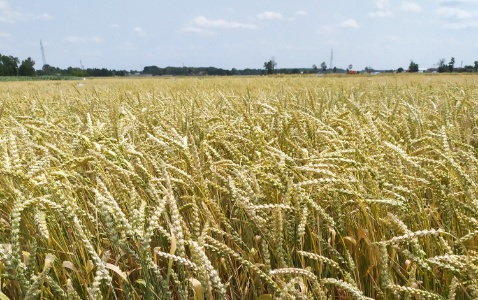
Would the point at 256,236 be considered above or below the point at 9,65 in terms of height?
below

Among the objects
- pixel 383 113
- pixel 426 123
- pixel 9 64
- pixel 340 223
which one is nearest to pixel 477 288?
pixel 340 223

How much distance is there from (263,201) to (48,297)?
0.68m

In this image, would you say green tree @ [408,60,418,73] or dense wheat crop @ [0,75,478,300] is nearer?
dense wheat crop @ [0,75,478,300]

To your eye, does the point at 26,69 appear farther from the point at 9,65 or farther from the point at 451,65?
the point at 451,65

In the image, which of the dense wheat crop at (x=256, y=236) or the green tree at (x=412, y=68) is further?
the green tree at (x=412, y=68)

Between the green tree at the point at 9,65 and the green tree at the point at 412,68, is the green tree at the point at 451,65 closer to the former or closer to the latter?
the green tree at the point at 412,68

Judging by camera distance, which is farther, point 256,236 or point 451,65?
point 451,65

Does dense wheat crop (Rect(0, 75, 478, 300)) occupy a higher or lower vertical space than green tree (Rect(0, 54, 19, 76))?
lower

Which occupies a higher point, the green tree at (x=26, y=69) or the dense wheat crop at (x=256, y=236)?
the green tree at (x=26, y=69)

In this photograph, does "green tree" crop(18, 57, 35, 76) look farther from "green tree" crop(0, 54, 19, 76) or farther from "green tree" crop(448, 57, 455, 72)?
"green tree" crop(448, 57, 455, 72)

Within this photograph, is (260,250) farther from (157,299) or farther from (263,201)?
(157,299)

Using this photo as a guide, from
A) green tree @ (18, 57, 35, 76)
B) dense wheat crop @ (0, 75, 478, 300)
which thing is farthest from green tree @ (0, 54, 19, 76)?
dense wheat crop @ (0, 75, 478, 300)

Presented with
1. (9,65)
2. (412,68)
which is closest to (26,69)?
(9,65)

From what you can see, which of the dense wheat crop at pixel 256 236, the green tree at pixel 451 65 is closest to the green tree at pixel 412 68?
the green tree at pixel 451 65
